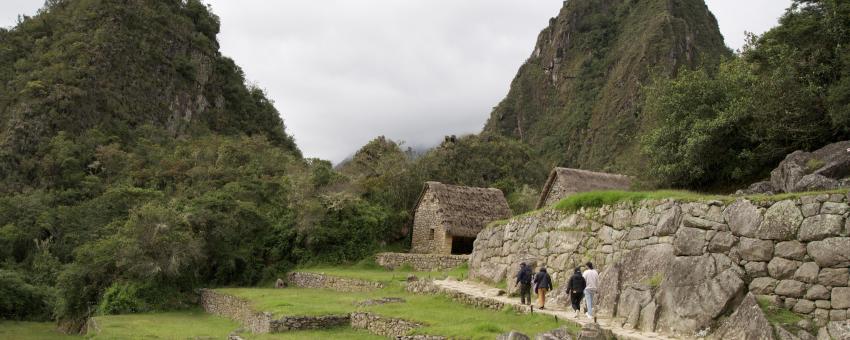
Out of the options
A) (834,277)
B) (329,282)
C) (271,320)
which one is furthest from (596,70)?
(834,277)

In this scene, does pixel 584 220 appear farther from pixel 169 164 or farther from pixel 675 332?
pixel 169 164

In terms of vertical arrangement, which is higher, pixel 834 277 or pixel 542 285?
pixel 834 277

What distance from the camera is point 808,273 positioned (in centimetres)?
1014

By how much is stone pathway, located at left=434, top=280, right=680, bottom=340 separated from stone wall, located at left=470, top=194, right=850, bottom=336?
399 mm

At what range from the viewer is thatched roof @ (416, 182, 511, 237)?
30266 mm

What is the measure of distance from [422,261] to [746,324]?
58.7ft

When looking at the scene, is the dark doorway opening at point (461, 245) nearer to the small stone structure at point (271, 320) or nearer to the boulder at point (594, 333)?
the small stone structure at point (271, 320)

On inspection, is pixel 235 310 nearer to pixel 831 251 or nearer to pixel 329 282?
pixel 329 282

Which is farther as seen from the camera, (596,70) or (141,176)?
(596,70)

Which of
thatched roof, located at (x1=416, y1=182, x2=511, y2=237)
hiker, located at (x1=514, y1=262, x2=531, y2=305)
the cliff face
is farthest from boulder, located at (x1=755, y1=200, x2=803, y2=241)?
the cliff face

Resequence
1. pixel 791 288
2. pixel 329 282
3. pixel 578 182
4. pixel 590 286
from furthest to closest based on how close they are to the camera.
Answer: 1. pixel 578 182
2. pixel 329 282
3. pixel 590 286
4. pixel 791 288

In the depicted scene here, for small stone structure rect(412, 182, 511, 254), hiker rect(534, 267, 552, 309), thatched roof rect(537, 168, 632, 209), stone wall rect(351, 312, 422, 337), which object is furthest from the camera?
small stone structure rect(412, 182, 511, 254)

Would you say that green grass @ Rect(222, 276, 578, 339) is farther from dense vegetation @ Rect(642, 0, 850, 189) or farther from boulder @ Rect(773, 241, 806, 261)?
dense vegetation @ Rect(642, 0, 850, 189)

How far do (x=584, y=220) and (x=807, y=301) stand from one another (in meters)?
6.11
